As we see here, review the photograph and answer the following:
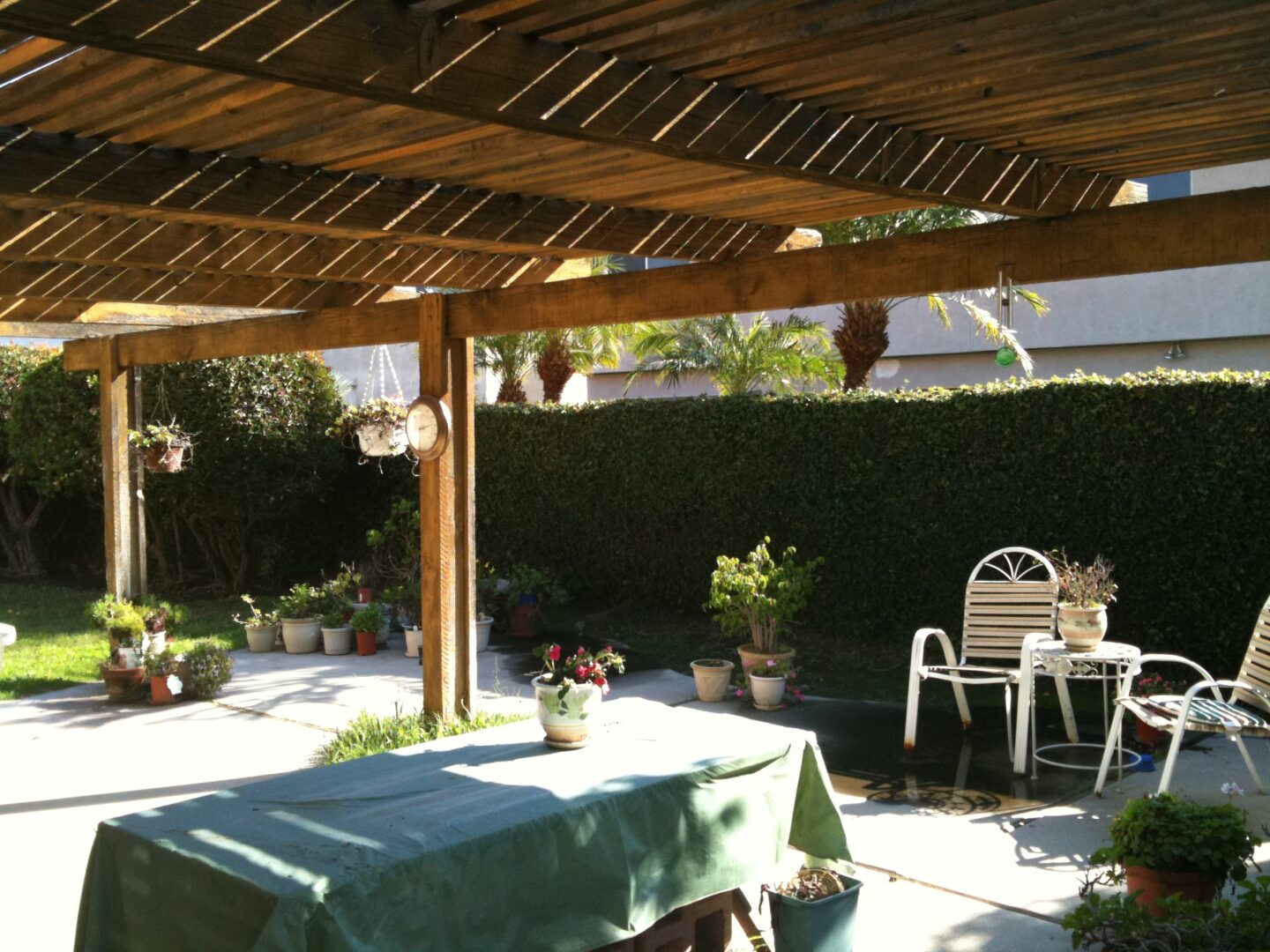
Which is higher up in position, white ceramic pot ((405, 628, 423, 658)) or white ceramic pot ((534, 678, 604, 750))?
white ceramic pot ((534, 678, 604, 750))

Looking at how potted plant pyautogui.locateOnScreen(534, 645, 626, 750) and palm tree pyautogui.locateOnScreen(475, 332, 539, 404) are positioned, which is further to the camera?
palm tree pyautogui.locateOnScreen(475, 332, 539, 404)

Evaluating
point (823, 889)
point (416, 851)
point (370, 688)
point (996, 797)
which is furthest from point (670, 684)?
point (416, 851)

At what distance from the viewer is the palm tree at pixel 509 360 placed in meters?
13.9

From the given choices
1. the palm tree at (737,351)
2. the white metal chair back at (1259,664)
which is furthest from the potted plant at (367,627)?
the white metal chair back at (1259,664)

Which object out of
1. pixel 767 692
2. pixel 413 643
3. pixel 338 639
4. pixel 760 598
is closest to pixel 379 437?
pixel 413 643

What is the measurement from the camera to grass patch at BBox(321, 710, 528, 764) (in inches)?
239

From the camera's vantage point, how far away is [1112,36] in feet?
10.1

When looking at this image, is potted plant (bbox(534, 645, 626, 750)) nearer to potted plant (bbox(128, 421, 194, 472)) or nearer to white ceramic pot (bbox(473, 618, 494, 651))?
white ceramic pot (bbox(473, 618, 494, 651))

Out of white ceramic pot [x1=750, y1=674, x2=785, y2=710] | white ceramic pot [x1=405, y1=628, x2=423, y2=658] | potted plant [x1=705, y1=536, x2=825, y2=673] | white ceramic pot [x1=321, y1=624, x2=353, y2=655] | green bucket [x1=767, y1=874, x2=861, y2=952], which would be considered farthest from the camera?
white ceramic pot [x1=321, y1=624, x2=353, y2=655]

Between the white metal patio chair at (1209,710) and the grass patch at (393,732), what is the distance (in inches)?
113

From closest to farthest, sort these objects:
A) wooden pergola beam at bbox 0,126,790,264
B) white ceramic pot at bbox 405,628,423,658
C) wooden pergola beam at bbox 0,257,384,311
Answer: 1. wooden pergola beam at bbox 0,126,790,264
2. wooden pergola beam at bbox 0,257,384,311
3. white ceramic pot at bbox 405,628,423,658

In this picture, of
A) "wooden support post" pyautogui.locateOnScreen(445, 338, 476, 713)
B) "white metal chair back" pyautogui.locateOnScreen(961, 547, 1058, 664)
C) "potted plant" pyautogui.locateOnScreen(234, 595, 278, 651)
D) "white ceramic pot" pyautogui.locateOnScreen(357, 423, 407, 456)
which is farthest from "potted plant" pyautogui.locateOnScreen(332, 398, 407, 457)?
"white metal chair back" pyautogui.locateOnScreen(961, 547, 1058, 664)

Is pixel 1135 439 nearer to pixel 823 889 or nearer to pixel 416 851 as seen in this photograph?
pixel 823 889

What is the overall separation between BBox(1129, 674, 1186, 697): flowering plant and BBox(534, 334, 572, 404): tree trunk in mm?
7993
